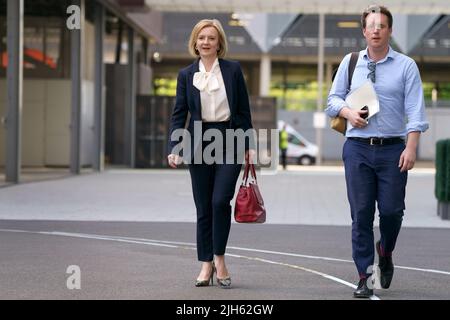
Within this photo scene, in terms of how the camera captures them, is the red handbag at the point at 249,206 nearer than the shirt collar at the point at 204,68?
Yes

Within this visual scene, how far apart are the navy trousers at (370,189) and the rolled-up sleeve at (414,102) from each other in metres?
0.19

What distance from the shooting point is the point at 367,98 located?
24.5ft

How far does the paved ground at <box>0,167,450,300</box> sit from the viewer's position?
7.74m

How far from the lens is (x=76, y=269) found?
882 centimetres

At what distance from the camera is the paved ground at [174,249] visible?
7.74m

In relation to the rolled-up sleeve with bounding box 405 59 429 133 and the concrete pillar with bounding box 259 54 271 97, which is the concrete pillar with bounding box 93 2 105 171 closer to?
the rolled-up sleeve with bounding box 405 59 429 133

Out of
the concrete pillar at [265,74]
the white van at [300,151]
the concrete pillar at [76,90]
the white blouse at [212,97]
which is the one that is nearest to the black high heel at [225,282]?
the white blouse at [212,97]

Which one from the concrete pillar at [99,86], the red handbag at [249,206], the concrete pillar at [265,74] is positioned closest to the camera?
the red handbag at [249,206]

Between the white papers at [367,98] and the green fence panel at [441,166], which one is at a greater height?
the white papers at [367,98]

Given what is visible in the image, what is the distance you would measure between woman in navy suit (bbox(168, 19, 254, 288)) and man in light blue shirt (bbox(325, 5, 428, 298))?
2.43 ft

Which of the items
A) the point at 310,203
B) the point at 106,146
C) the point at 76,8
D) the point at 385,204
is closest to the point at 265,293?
the point at 385,204

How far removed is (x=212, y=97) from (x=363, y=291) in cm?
174

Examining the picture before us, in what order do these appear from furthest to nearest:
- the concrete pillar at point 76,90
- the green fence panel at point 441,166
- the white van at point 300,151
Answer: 1. the white van at point 300,151
2. the concrete pillar at point 76,90
3. the green fence panel at point 441,166

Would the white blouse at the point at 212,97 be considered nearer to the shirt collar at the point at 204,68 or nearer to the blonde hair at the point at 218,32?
the shirt collar at the point at 204,68
